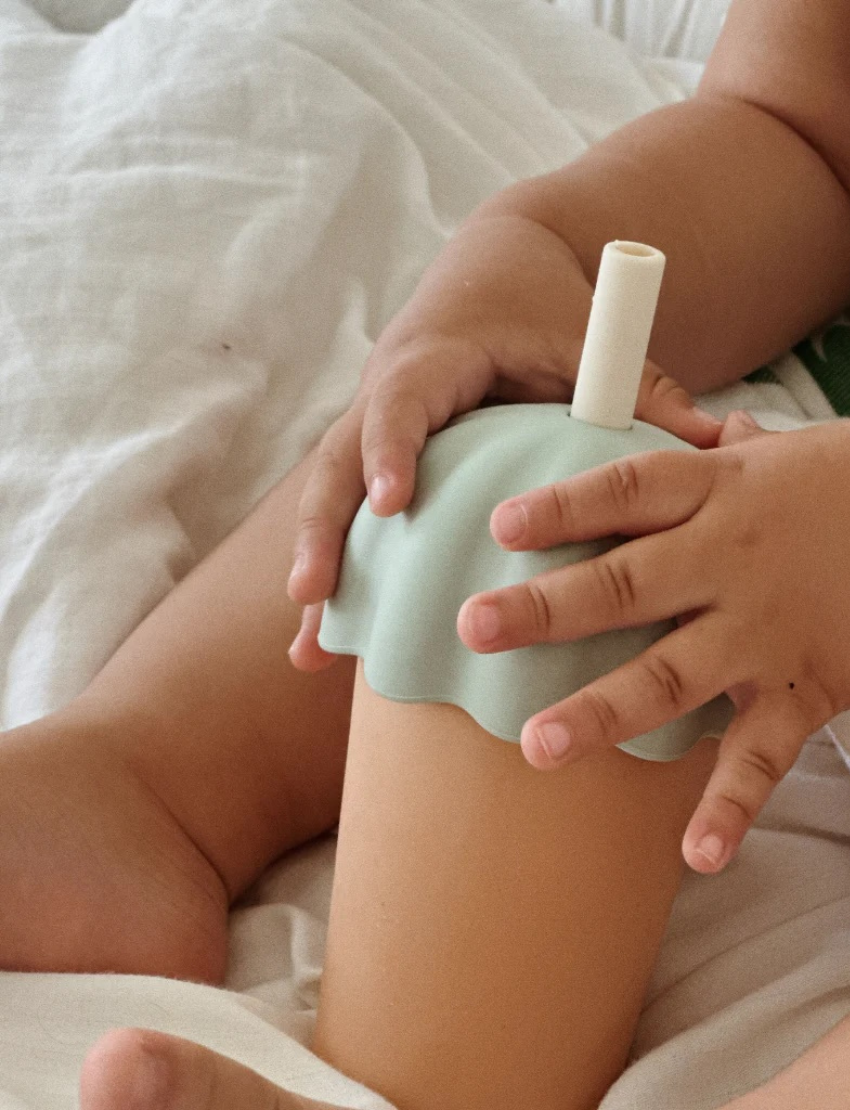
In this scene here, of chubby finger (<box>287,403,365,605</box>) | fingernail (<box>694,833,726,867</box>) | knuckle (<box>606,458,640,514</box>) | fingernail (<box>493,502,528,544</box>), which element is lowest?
chubby finger (<box>287,403,365,605</box>)

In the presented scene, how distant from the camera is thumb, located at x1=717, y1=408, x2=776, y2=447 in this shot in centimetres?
51

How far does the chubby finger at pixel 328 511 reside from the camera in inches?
18.3

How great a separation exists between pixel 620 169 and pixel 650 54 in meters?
0.48

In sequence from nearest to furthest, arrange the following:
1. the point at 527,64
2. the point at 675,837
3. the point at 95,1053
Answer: the point at 95,1053, the point at 675,837, the point at 527,64

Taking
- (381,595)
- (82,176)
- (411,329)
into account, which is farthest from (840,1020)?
(82,176)

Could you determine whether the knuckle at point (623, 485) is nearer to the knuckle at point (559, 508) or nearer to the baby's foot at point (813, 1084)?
the knuckle at point (559, 508)

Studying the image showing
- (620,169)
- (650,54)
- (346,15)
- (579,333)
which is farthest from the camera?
(650,54)

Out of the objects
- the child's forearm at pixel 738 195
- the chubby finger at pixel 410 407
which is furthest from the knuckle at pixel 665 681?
the child's forearm at pixel 738 195

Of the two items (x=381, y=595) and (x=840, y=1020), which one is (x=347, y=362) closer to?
(x=381, y=595)

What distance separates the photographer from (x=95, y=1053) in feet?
1.13

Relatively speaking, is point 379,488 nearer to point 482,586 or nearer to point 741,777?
point 482,586

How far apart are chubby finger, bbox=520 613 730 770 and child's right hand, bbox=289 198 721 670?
0.10 meters

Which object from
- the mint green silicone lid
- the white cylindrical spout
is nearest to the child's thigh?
the mint green silicone lid

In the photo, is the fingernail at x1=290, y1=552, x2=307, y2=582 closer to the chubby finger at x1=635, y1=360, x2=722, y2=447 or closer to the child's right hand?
the child's right hand
